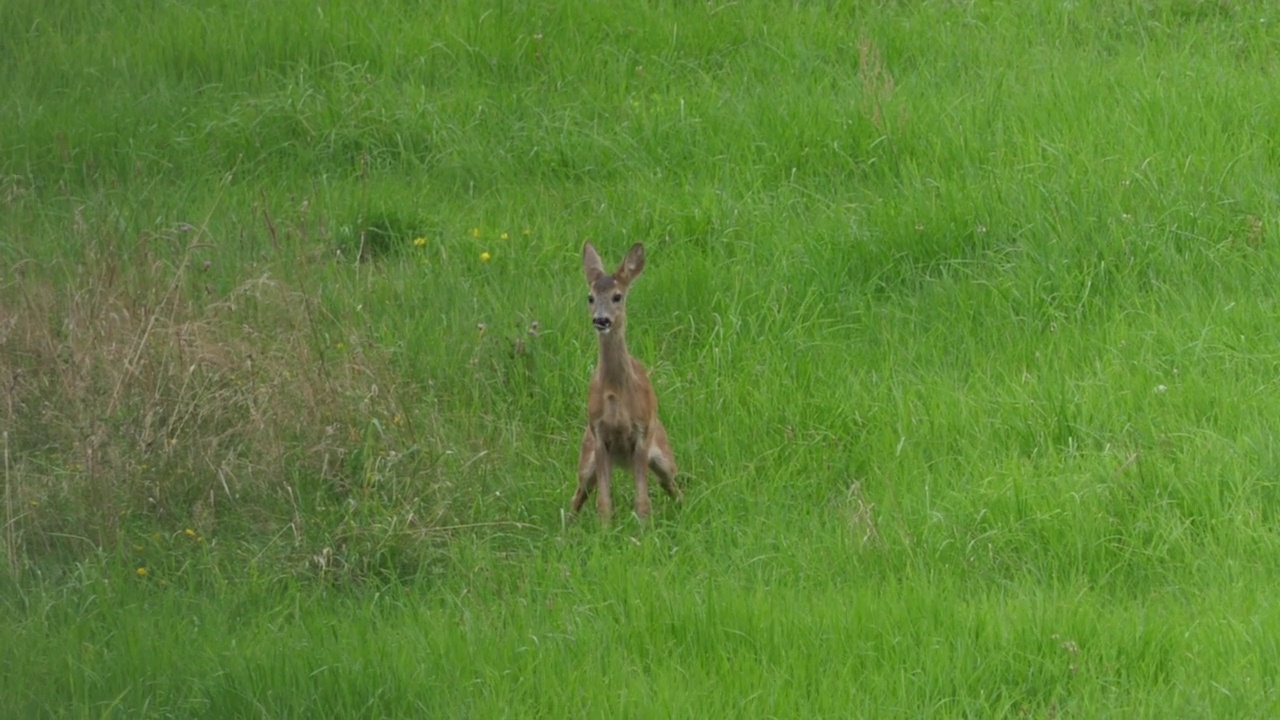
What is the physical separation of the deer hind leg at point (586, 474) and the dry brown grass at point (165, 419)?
28.7 inches

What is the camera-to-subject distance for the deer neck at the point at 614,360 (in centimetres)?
752

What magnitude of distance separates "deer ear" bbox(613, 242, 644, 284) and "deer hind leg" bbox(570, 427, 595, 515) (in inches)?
26.6

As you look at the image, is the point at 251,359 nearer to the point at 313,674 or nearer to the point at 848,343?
the point at 313,674

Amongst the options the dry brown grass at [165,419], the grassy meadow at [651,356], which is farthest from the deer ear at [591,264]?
the dry brown grass at [165,419]

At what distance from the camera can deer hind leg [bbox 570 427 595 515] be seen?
24.7 feet

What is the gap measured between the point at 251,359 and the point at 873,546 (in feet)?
9.19

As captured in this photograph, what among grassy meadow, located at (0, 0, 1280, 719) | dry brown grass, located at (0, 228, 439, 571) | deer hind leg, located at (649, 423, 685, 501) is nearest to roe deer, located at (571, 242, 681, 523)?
deer hind leg, located at (649, 423, 685, 501)

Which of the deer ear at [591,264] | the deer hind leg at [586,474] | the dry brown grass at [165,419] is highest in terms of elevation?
the deer ear at [591,264]

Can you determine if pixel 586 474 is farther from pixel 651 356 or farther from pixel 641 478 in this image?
pixel 651 356

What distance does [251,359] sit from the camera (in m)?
7.50

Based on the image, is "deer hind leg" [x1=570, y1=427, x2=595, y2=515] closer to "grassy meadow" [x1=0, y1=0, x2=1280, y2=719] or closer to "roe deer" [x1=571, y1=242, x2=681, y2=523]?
"roe deer" [x1=571, y1=242, x2=681, y2=523]

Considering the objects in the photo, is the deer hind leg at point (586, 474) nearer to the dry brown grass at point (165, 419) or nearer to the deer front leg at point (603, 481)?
the deer front leg at point (603, 481)

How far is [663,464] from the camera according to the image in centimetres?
753

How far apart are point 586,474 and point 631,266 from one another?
3.07 feet
